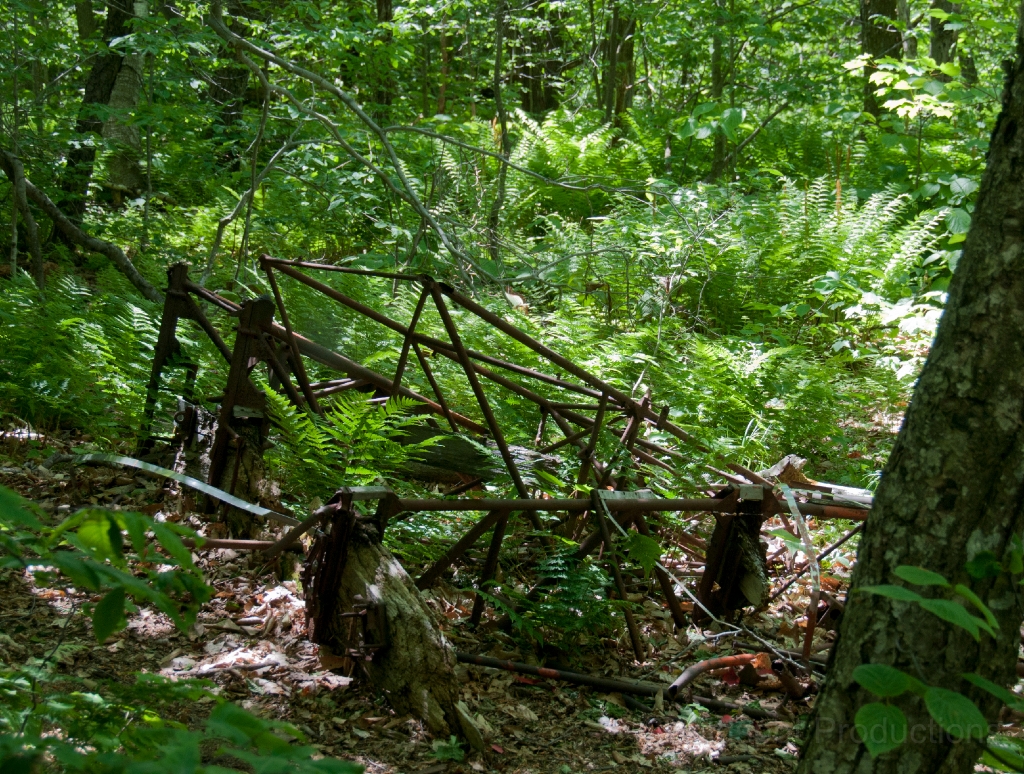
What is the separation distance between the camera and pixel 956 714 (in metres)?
1.38

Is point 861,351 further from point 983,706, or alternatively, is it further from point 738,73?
point 738,73

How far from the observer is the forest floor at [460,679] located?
8.53 feet

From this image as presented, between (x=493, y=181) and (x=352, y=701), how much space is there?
7.72 metres

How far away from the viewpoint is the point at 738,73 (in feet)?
39.9

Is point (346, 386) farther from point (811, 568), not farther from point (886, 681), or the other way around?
point (886, 681)

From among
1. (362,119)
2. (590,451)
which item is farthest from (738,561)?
(362,119)

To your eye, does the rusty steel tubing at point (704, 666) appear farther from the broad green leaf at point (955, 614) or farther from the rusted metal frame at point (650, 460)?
the broad green leaf at point (955, 614)

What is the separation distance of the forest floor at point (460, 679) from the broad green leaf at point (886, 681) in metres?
1.32

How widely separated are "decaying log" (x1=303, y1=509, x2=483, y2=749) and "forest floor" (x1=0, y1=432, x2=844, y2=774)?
8 centimetres

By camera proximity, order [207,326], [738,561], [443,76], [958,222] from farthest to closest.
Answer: [443,76] < [958,222] < [207,326] < [738,561]

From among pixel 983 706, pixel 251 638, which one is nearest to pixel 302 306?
pixel 251 638

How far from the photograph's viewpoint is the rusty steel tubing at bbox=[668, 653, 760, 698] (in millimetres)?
3014

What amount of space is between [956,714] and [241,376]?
130 inches

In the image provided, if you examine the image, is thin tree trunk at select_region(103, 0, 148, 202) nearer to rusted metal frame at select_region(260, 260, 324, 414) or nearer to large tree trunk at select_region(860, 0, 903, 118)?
rusted metal frame at select_region(260, 260, 324, 414)
